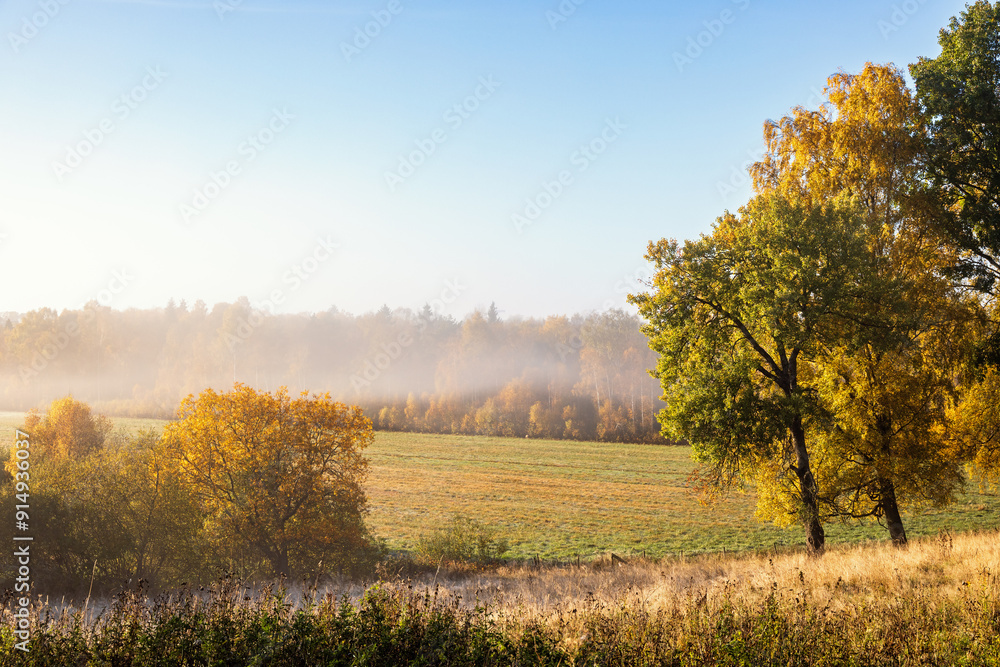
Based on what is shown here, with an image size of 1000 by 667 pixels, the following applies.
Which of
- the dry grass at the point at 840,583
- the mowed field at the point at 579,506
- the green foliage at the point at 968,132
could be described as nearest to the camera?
the dry grass at the point at 840,583

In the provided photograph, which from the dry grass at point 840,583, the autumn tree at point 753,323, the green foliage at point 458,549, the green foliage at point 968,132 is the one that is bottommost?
the green foliage at point 458,549

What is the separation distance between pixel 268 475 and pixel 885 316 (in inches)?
910

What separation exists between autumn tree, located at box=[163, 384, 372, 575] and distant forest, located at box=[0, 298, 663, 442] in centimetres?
6519

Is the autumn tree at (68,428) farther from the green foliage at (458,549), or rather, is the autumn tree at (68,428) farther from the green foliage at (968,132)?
the green foliage at (968,132)

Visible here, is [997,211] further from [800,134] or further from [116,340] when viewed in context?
[116,340]

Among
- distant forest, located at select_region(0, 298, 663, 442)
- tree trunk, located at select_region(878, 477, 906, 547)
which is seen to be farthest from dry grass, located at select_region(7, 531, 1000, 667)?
distant forest, located at select_region(0, 298, 663, 442)

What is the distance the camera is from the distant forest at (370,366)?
297 ft

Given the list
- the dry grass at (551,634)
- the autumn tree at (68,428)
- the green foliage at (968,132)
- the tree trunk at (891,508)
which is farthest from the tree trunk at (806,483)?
the autumn tree at (68,428)

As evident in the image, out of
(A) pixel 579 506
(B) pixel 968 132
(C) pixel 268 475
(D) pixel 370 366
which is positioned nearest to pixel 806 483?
(B) pixel 968 132

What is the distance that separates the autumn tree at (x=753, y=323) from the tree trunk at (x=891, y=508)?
243cm

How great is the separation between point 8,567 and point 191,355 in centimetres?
8885

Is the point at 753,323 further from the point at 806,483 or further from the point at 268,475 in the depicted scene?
the point at 268,475

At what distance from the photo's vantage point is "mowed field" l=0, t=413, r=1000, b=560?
32.3 m

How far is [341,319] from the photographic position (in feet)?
384
